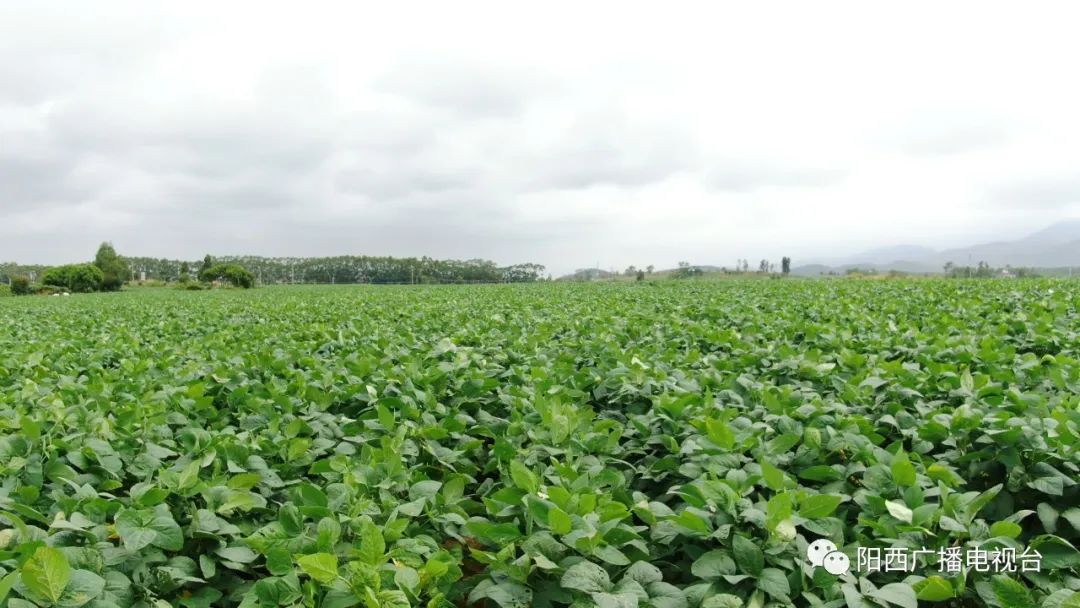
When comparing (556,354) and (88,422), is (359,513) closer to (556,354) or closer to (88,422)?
(88,422)

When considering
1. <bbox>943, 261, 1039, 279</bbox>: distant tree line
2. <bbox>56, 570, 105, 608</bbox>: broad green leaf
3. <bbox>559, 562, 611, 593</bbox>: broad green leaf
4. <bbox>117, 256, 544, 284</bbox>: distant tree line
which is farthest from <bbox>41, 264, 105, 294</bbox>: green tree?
<bbox>943, 261, 1039, 279</bbox>: distant tree line

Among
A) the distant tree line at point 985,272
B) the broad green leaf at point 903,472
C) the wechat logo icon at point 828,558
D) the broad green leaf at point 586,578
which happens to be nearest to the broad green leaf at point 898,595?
the wechat logo icon at point 828,558

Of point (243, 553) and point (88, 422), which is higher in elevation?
point (88, 422)

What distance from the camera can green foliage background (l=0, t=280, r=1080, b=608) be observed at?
163cm

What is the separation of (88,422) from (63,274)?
73.0 metres

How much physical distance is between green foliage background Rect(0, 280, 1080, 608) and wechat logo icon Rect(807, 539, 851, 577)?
0.11 ft

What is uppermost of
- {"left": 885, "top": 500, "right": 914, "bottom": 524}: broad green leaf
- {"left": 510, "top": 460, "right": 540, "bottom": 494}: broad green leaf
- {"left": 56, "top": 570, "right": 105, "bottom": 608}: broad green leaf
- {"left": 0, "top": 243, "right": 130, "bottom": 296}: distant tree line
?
{"left": 0, "top": 243, "right": 130, "bottom": 296}: distant tree line

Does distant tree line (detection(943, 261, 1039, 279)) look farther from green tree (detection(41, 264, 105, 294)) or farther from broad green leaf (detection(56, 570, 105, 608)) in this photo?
green tree (detection(41, 264, 105, 294))

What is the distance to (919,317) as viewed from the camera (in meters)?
7.39

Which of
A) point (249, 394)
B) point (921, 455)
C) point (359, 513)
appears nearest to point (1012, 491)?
point (921, 455)

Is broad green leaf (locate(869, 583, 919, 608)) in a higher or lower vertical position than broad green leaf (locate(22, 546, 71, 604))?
lower

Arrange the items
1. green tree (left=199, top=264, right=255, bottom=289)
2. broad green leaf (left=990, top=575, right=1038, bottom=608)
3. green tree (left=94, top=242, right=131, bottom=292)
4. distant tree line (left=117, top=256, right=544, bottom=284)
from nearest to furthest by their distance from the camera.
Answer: broad green leaf (left=990, top=575, right=1038, bottom=608) → green tree (left=94, top=242, right=131, bottom=292) → green tree (left=199, top=264, right=255, bottom=289) → distant tree line (left=117, top=256, right=544, bottom=284)

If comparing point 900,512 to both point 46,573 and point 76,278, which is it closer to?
point 46,573

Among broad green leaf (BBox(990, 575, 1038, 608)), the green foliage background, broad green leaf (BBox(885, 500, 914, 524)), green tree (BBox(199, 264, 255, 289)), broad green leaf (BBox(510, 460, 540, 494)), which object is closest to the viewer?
broad green leaf (BBox(990, 575, 1038, 608))
